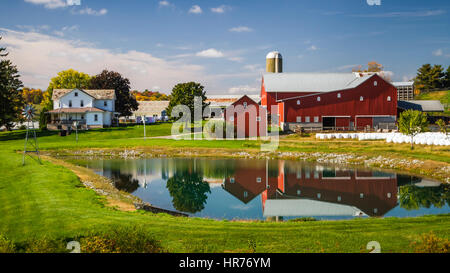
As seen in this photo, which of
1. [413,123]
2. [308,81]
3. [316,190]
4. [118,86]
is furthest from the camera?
[118,86]

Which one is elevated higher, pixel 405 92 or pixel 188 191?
pixel 405 92

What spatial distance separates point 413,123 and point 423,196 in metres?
15.9

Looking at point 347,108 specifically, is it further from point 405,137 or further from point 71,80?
point 71,80

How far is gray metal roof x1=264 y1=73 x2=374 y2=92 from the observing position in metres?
65.6

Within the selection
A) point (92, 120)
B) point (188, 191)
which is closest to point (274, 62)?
point (92, 120)

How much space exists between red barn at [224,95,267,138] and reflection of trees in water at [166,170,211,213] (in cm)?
2212

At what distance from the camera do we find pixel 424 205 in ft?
62.5

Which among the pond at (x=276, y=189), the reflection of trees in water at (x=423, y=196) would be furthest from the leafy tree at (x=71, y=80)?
the reflection of trees in water at (x=423, y=196)

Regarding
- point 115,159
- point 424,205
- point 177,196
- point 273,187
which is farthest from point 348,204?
point 115,159

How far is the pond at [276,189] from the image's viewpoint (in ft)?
60.0

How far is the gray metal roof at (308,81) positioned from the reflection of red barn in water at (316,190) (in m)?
36.4

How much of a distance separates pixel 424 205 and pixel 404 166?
37.8 ft

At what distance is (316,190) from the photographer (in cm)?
2328

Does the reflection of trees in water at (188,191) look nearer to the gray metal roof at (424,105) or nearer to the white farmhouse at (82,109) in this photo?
the white farmhouse at (82,109)
